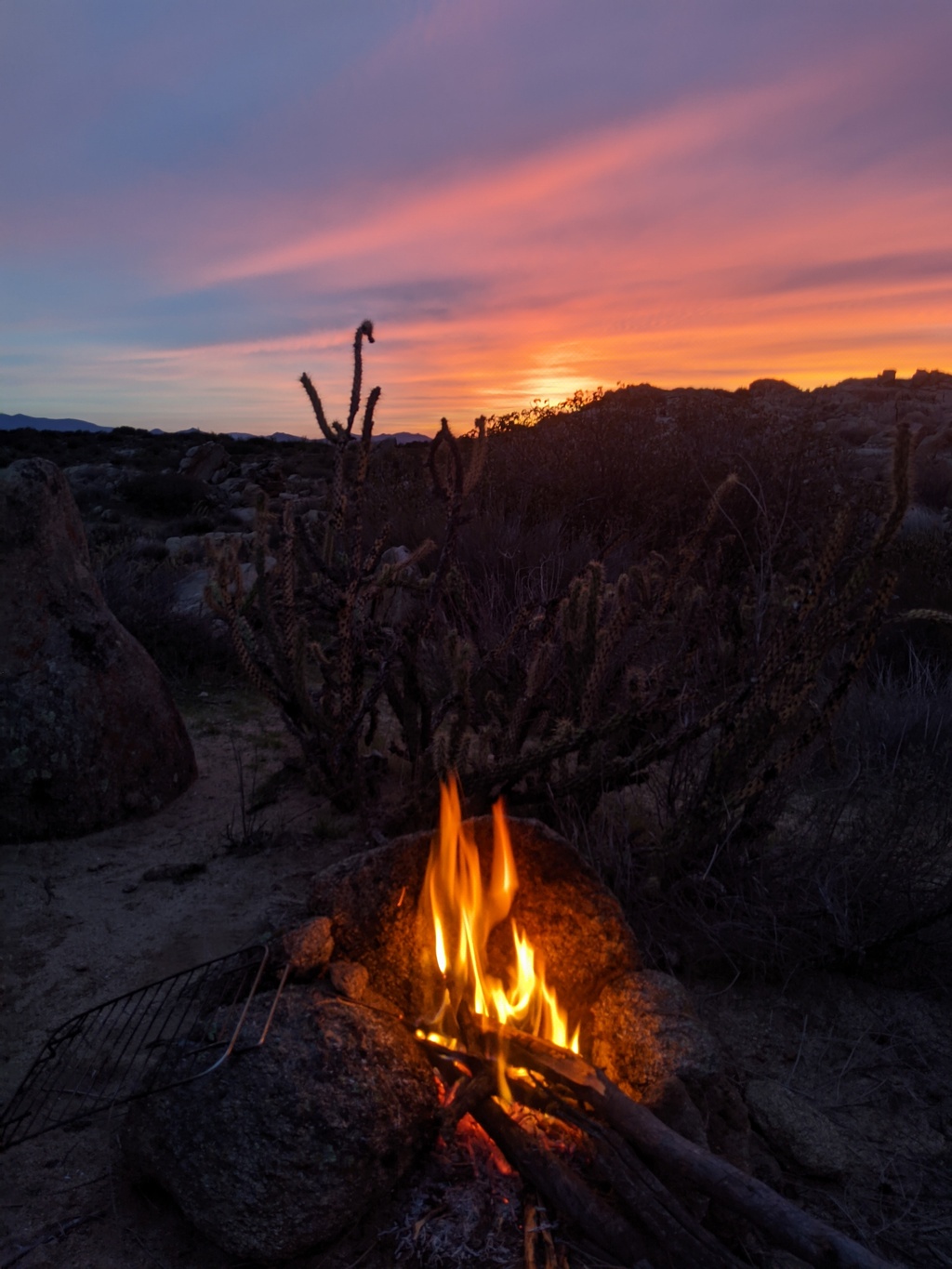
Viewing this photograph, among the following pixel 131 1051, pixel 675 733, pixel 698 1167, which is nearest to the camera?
pixel 698 1167

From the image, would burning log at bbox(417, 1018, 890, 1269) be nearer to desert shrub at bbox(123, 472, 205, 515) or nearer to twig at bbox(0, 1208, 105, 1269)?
twig at bbox(0, 1208, 105, 1269)

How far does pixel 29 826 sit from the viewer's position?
3.67 metres

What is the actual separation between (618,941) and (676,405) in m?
10.5

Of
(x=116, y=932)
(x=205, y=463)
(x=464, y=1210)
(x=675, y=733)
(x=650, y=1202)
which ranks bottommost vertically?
(x=116, y=932)

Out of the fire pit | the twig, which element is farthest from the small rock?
the twig

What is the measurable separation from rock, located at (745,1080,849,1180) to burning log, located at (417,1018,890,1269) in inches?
19.5

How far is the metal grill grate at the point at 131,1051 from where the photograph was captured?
193cm

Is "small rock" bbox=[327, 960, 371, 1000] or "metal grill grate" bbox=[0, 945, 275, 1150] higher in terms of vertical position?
"small rock" bbox=[327, 960, 371, 1000]

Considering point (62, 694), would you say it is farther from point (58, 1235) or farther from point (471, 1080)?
point (471, 1080)

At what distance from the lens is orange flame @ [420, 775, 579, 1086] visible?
2.20m

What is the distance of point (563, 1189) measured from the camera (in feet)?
5.70

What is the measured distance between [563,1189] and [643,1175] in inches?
6.7

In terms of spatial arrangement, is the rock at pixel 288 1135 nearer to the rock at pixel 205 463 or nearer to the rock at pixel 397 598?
the rock at pixel 397 598

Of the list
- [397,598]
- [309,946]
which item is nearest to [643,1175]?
[309,946]
